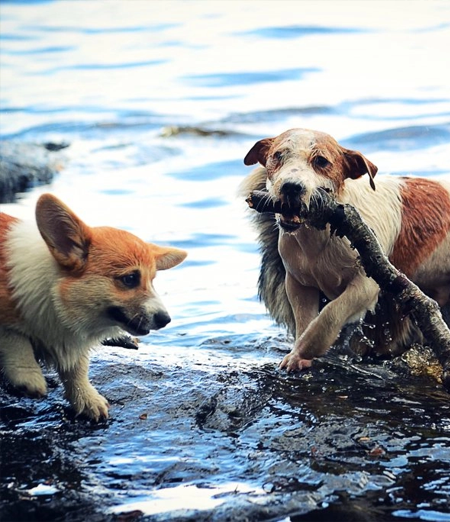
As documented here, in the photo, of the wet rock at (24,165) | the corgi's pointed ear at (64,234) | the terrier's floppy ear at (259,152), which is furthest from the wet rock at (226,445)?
the wet rock at (24,165)

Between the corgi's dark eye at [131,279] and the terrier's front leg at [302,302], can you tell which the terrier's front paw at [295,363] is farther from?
the corgi's dark eye at [131,279]

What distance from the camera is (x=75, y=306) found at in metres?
5.06

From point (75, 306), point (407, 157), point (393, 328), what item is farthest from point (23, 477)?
point (407, 157)

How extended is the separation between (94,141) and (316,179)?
9.37m

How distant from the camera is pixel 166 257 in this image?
215 inches

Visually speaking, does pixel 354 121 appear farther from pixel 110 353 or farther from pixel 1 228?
pixel 1 228

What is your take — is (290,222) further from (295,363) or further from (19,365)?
(19,365)

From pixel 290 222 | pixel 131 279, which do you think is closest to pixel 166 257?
pixel 131 279

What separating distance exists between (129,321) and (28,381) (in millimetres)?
534

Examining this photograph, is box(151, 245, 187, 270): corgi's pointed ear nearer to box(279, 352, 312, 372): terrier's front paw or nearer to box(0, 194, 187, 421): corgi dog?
box(0, 194, 187, 421): corgi dog

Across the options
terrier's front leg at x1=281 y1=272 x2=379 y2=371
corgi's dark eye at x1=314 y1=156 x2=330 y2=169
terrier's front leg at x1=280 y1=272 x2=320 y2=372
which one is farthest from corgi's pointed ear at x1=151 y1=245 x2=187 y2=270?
terrier's front leg at x1=280 y1=272 x2=320 y2=372

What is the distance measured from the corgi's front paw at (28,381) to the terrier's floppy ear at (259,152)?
70.2 inches

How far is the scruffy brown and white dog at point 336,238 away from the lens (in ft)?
19.0

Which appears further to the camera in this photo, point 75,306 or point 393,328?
point 393,328
